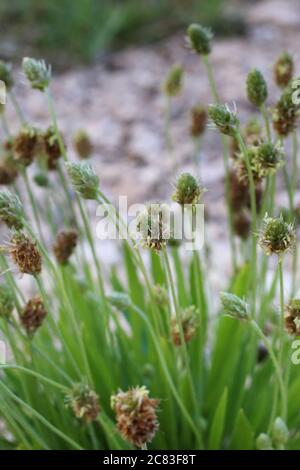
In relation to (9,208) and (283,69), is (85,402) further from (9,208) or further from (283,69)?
(283,69)

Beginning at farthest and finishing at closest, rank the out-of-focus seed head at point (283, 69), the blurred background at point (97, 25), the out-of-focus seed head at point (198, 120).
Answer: the blurred background at point (97, 25), the out-of-focus seed head at point (198, 120), the out-of-focus seed head at point (283, 69)

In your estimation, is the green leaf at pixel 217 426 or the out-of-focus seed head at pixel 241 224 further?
the out-of-focus seed head at pixel 241 224

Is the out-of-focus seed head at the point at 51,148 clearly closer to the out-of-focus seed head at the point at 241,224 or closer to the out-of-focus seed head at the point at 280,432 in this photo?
the out-of-focus seed head at the point at 241,224

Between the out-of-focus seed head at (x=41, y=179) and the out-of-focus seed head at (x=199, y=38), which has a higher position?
the out-of-focus seed head at (x=199, y=38)

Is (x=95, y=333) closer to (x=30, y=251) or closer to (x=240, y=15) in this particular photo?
(x=30, y=251)

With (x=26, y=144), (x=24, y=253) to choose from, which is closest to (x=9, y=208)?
(x=24, y=253)

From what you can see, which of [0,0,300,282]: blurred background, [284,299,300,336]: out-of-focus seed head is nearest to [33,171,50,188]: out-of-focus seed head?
[284,299,300,336]: out-of-focus seed head

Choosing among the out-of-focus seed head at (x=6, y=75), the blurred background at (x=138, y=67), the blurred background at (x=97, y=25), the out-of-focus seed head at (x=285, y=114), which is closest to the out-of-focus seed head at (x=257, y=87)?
the out-of-focus seed head at (x=285, y=114)
